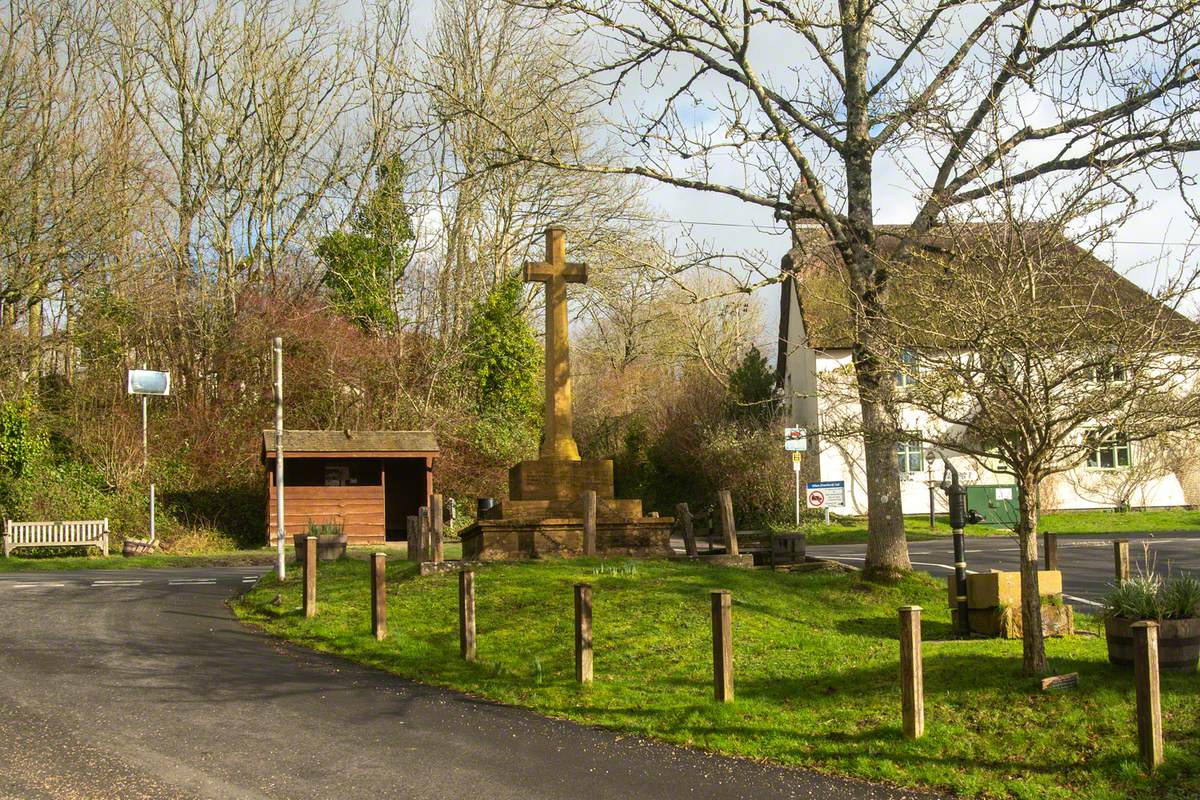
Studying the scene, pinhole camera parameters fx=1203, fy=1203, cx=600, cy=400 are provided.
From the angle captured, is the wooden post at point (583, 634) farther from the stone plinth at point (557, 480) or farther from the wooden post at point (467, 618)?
the stone plinth at point (557, 480)

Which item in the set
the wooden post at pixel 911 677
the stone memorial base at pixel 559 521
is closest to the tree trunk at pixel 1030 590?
the wooden post at pixel 911 677

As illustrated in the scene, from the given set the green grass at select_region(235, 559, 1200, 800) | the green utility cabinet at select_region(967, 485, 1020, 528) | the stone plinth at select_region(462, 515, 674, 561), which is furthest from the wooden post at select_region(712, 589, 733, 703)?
the green utility cabinet at select_region(967, 485, 1020, 528)

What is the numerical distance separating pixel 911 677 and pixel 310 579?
347 inches

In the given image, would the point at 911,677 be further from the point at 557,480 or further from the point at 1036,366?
the point at 557,480

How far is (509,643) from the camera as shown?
1245 cm

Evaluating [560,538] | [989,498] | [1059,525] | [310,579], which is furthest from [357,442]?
[989,498]

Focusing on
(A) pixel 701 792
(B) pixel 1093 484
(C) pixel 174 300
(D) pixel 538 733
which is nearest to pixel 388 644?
(D) pixel 538 733

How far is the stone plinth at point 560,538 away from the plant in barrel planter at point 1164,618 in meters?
8.80

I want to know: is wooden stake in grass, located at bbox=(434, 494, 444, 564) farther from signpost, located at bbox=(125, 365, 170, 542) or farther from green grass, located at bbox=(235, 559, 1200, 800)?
signpost, located at bbox=(125, 365, 170, 542)

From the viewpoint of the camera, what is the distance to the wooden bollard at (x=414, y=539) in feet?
65.7

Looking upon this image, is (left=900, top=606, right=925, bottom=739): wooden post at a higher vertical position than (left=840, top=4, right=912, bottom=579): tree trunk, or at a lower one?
lower

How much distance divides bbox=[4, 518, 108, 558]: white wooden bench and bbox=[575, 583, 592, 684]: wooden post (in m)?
20.9

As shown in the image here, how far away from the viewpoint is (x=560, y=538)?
17.9 metres

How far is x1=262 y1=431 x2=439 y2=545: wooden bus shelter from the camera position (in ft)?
102
